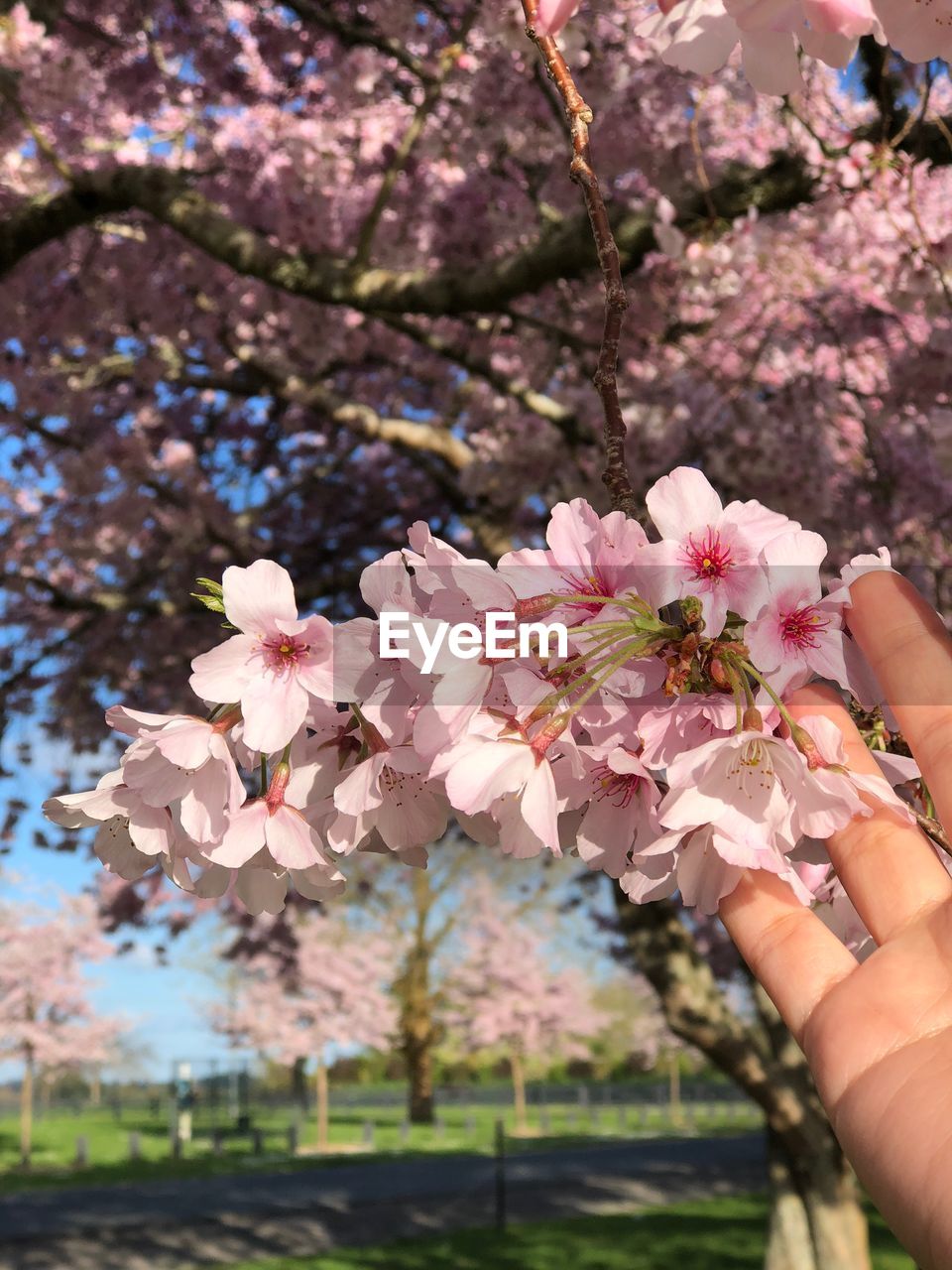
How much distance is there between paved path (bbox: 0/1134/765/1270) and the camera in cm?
1346

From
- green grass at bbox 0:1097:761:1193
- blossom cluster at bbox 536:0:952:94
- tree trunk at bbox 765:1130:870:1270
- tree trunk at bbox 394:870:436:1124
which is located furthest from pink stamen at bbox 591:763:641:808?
tree trunk at bbox 394:870:436:1124

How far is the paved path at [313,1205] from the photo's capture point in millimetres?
13461

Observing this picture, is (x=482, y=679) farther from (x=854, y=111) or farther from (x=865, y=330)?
(x=854, y=111)

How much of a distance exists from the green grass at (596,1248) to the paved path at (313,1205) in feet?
3.68

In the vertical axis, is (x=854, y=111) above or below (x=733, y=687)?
above

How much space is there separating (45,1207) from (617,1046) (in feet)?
119

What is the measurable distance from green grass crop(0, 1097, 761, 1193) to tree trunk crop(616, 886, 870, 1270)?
17.4 meters

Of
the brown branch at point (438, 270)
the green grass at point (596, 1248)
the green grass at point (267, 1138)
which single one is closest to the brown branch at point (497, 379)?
the brown branch at point (438, 270)

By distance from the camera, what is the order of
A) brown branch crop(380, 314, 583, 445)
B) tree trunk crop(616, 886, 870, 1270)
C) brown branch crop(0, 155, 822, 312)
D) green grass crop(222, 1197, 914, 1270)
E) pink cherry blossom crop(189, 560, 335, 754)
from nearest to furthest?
1. pink cherry blossom crop(189, 560, 335, 754)
2. brown branch crop(0, 155, 822, 312)
3. brown branch crop(380, 314, 583, 445)
4. tree trunk crop(616, 886, 870, 1270)
5. green grass crop(222, 1197, 914, 1270)

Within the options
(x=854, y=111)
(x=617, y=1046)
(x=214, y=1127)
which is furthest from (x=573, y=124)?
(x=617, y=1046)

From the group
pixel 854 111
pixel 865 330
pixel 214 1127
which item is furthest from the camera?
pixel 214 1127

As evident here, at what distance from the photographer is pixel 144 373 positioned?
9391 millimetres

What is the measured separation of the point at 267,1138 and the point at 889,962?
33425mm

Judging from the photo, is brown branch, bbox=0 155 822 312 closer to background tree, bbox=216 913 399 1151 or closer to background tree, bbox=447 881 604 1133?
background tree, bbox=216 913 399 1151
